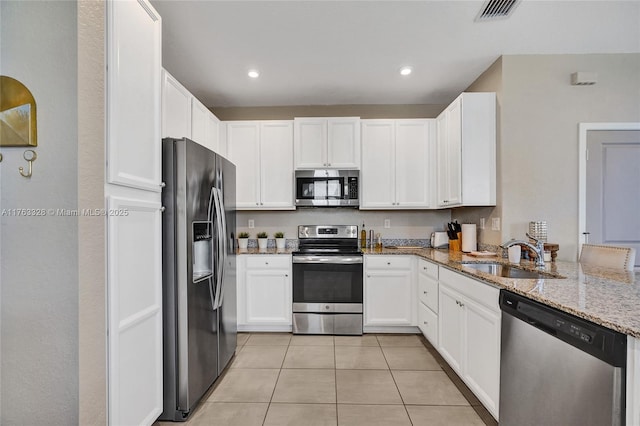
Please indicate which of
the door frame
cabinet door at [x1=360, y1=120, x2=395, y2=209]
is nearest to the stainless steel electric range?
cabinet door at [x1=360, y1=120, x2=395, y2=209]

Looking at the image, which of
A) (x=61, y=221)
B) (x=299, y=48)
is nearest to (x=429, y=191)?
(x=299, y=48)

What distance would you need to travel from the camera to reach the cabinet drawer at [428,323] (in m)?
2.76

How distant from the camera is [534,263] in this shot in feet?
7.72

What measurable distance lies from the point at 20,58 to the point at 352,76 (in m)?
2.60

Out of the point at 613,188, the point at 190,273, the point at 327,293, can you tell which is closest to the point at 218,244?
the point at 190,273

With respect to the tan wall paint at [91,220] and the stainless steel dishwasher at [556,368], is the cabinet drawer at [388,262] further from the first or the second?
the tan wall paint at [91,220]

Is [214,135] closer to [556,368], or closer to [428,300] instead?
[428,300]

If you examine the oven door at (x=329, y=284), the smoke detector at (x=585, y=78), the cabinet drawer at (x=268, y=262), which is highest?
the smoke detector at (x=585, y=78)

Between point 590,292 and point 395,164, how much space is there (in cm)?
250

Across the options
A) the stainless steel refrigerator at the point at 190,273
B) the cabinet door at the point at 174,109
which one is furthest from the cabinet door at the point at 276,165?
the stainless steel refrigerator at the point at 190,273

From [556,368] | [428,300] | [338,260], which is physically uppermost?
[338,260]

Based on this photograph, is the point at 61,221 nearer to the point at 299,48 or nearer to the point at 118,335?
the point at 118,335

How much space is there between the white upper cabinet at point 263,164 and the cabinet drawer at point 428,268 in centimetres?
161

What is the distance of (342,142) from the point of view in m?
3.67
